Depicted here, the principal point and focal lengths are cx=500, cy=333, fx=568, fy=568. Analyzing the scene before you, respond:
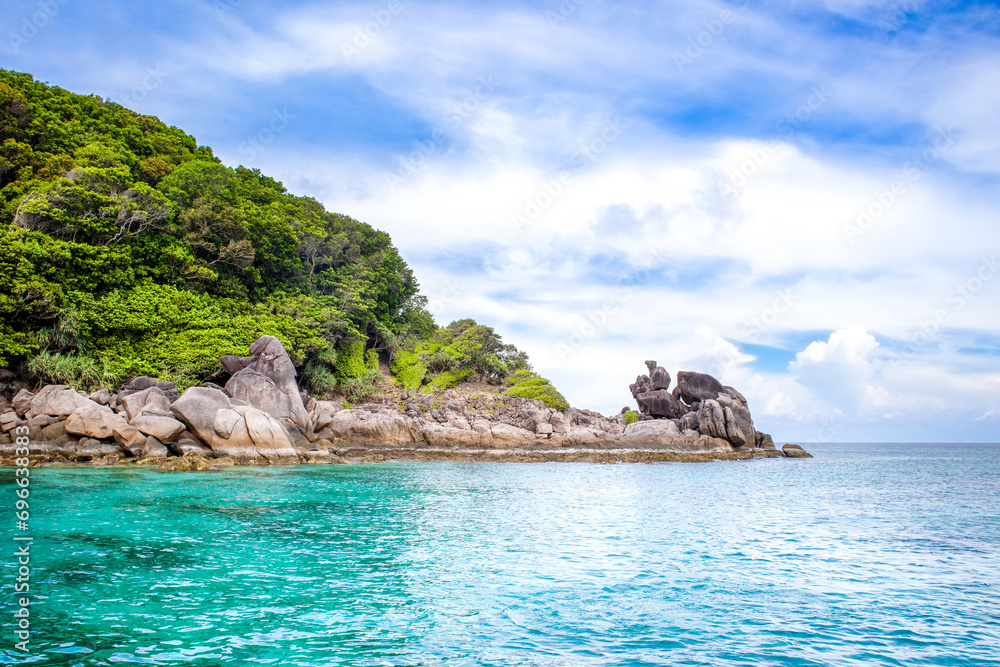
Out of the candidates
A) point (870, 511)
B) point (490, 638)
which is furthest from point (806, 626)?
point (870, 511)

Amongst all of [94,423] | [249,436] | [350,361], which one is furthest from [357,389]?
[94,423]

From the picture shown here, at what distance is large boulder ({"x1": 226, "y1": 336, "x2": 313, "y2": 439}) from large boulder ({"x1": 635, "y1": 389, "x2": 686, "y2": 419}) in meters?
28.1

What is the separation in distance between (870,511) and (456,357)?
116 ft

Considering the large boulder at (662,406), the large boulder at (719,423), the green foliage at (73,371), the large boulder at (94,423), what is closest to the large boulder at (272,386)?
the green foliage at (73,371)

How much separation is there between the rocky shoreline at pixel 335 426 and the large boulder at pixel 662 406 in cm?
8

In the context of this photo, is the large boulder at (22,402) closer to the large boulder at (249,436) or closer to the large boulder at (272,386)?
the large boulder at (249,436)

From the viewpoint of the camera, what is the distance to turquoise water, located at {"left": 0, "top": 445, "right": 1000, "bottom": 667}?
654cm

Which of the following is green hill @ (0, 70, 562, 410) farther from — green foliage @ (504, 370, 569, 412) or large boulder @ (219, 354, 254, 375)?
green foliage @ (504, 370, 569, 412)

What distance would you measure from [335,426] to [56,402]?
14277 mm

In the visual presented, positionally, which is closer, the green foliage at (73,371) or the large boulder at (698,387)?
the green foliage at (73,371)

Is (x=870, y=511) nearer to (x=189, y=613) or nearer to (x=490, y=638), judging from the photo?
(x=490, y=638)

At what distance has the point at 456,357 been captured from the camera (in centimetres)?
5012

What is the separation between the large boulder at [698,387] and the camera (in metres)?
48.2

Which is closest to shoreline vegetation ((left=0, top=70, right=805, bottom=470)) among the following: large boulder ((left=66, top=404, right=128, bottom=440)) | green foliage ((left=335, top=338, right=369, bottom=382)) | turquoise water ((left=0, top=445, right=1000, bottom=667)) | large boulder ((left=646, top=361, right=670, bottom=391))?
large boulder ((left=66, top=404, right=128, bottom=440))
